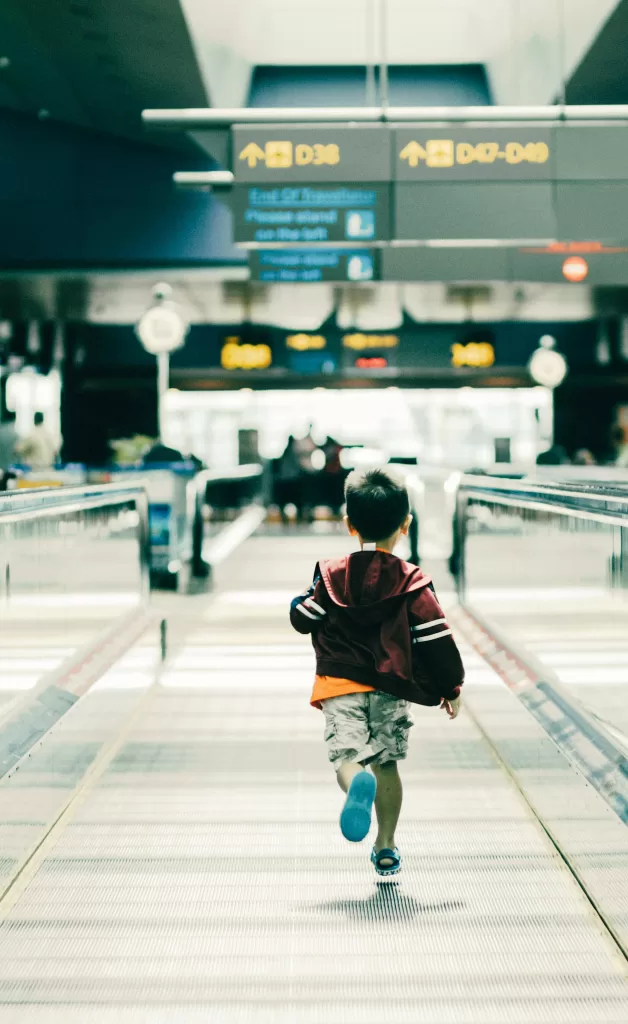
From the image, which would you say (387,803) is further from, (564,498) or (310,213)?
(310,213)

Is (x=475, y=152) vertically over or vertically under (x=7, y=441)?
over

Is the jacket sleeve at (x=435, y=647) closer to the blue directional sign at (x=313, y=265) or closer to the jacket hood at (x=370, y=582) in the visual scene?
the jacket hood at (x=370, y=582)

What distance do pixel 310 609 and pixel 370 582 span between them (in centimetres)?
18

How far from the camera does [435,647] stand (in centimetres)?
296

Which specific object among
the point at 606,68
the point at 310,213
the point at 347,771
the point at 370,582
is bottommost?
the point at 347,771

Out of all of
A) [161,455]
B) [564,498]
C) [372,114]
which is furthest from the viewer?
[161,455]

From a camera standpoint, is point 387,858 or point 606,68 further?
point 606,68

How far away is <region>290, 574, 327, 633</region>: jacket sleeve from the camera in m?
2.99

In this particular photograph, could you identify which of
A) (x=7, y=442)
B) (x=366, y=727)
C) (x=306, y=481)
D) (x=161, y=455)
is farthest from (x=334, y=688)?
(x=306, y=481)

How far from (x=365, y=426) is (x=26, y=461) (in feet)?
31.7

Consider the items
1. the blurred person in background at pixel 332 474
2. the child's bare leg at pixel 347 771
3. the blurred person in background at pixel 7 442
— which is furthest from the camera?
the blurred person in background at pixel 332 474

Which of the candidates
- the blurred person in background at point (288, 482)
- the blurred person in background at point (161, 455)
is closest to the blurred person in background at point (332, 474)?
the blurred person in background at point (288, 482)

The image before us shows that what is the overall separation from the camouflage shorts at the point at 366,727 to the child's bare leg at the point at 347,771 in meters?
0.04

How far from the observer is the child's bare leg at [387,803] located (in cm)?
305
